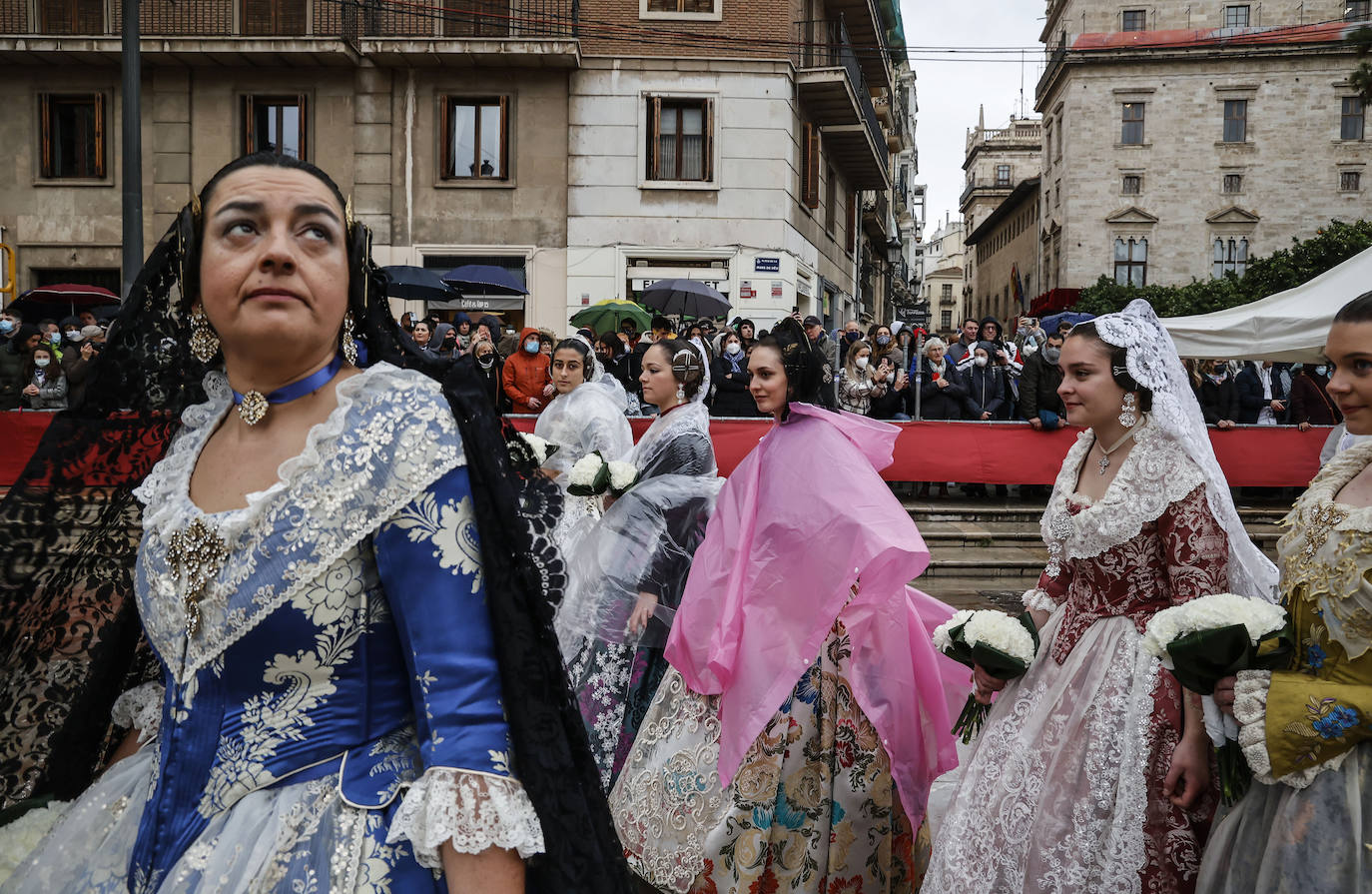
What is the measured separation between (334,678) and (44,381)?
14.1m

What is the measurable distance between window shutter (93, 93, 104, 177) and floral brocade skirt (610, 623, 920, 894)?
2162 cm

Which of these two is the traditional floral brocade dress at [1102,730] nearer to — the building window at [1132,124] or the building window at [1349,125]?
the building window at [1132,124]

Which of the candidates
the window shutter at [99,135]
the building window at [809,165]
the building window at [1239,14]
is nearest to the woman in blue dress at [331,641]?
the building window at [809,165]

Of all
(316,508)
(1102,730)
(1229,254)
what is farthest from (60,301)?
(1229,254)

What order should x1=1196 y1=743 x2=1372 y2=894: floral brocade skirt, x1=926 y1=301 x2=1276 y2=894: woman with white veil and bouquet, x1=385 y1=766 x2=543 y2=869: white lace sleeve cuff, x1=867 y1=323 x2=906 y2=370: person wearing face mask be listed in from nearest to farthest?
x1=385 y1=766 x2=543 y2=869: white lace sleeve cuff, x1=1196 y1=743 x2=1372 y2=894: floral brocade skirt, x1=926 y1=301 x2=1276 y2=894: woman with white veil and bouquet, x1=867 y1=323 x2=906 y2=370: person wearing face mask

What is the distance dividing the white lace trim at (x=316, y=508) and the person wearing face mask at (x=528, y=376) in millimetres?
10204

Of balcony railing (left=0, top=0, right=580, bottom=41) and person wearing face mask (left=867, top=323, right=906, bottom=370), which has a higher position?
balcony railing (left=0, top=0, right=580, bottom=41)

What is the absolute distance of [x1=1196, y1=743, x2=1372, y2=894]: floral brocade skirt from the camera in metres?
2.45

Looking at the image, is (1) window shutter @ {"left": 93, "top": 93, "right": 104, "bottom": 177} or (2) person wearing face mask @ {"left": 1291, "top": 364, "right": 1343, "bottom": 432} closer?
(2) person wearing face mask @ {"left": 1291, "top": 364, "right": 1343, "bottom": 432}

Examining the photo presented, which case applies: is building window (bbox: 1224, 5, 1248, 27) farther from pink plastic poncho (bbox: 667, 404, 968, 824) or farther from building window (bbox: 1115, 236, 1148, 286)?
pink plastic poncho (bbox: 667, 404, 968, 824)

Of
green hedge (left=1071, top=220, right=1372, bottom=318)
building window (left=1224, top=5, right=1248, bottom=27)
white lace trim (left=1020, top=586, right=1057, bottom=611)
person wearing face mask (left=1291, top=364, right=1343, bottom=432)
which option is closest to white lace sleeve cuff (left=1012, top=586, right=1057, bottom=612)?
white lace trim (left=1020, top=586, right=1057, bottom=611)

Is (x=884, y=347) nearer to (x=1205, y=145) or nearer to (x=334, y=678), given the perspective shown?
(x=334, y=678)

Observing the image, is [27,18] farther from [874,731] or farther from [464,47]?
[874,731]

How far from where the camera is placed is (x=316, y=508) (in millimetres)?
1565
